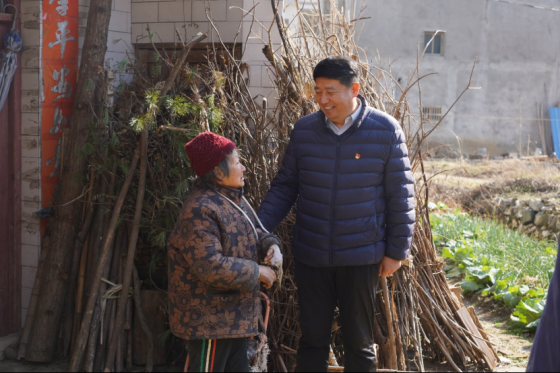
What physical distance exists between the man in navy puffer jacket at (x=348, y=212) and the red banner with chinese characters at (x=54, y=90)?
2.47 meters

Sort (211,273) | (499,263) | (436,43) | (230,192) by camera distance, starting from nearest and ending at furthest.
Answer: (211,273)
(230,192)
(499,263)
(436,43)

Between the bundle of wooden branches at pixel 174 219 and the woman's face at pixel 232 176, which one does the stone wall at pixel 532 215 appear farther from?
the woman's face at pixel 232 176

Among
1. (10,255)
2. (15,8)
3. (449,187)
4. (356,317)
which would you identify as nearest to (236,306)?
(356,317)

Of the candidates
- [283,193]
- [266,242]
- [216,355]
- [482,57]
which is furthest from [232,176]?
[482,57]

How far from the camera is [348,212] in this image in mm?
3125

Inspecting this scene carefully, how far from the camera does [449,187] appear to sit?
1142 centimetres

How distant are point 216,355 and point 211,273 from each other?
43 cm

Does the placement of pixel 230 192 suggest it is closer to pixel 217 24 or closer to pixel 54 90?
pixel 54 90

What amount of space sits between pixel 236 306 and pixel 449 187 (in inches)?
370

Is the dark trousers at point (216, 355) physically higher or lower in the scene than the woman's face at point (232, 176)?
lower

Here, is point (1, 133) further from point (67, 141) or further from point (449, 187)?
point (449, 187)

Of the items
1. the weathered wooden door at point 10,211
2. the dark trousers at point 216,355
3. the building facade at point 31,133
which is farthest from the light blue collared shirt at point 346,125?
the weathered wooden door at point 10,211

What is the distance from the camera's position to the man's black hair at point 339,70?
10.2 feet

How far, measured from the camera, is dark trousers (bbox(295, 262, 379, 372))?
316 cm
